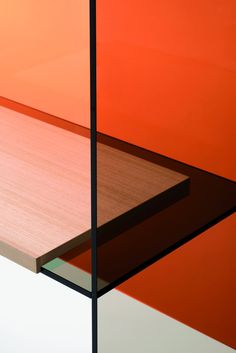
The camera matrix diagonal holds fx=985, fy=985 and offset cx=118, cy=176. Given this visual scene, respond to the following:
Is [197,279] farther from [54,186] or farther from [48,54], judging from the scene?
[48,54]

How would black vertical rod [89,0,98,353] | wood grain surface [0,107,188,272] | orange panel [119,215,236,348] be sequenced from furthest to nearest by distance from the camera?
orange panel [119,215,236,348] → wood grain surface [0,107,188,272] → black vertical rod [89,0,98,353]

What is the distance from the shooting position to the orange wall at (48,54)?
1950 millimetres

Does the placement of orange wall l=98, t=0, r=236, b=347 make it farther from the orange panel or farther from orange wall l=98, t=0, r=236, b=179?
the orange panel

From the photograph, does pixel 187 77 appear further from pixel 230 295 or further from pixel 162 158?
pixel 230 295

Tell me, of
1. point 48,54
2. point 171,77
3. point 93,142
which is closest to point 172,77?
point 171,77

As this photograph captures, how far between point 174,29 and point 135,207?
26 cm

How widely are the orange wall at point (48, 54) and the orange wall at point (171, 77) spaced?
1.79 feet

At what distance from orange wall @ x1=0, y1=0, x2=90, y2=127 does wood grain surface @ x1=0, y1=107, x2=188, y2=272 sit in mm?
154

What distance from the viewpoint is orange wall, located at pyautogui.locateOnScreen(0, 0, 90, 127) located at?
1.95 metres

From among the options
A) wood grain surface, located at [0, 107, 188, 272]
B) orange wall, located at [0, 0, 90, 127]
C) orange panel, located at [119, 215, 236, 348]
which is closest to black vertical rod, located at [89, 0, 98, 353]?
wood grain surface, located at [0, 107, 188, 272]

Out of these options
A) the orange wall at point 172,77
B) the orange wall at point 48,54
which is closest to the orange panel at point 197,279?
the orange wall at point 172,77

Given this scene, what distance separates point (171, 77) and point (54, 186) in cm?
33

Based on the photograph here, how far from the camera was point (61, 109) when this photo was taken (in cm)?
200

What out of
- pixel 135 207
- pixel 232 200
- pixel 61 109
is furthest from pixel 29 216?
pixel 61 109
